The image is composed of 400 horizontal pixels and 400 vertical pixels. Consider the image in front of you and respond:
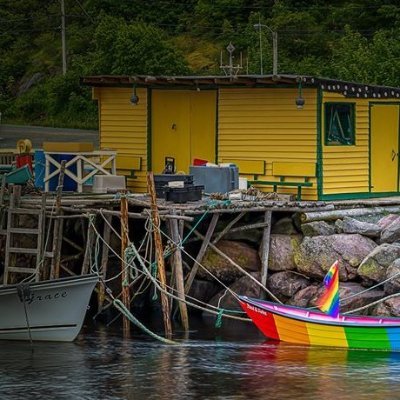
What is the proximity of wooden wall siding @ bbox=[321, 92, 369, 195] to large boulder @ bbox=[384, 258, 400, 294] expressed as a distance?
12.3 ft

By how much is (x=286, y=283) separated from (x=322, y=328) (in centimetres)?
293

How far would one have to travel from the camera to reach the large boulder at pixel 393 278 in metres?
25.8

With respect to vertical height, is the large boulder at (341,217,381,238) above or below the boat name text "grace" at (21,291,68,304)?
above

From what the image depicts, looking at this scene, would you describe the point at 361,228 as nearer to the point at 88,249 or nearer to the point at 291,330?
the point at 291,330

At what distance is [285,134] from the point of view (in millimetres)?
29766

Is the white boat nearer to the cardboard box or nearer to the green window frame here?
the cardboard box

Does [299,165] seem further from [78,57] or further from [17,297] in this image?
[78,57]

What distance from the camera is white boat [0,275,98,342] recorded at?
82.2 feet

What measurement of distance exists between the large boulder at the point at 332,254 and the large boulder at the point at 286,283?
0.75 feet

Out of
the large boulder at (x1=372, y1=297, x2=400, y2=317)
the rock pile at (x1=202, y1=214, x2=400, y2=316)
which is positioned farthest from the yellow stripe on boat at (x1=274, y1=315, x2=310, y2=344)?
the large boulder at (x1=372, y1=297, x2=400, y2=317)

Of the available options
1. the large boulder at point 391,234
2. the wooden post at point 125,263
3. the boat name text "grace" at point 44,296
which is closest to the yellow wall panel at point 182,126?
the wooden post at point 125,263

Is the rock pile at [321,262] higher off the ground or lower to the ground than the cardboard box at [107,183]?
lower

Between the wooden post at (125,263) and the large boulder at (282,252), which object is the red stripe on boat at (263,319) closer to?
the wooden post at (125,263)

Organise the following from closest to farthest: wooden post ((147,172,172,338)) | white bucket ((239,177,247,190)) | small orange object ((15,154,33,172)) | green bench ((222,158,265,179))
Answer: wooden post ((147,172,172,338)) → white bucket ((239,177,247,190)) → green bench ((222,158,265,179)) → small orange object ((15,154,33,172))
